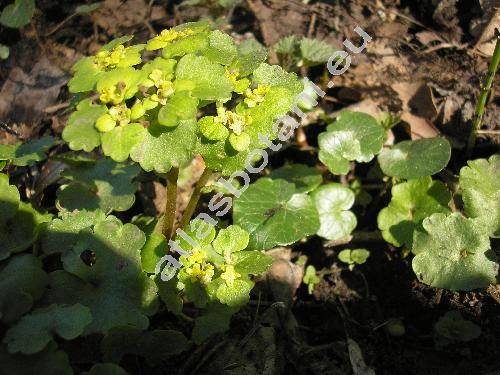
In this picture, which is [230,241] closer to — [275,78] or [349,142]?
[275,78]

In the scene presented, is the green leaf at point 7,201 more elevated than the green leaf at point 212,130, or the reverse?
the green leaf at point 212,130

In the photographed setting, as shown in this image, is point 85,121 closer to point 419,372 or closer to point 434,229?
point 434,229

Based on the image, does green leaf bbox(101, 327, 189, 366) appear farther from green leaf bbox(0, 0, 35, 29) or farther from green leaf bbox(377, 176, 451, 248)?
green leaf bbox(0, 0, 35, 29)

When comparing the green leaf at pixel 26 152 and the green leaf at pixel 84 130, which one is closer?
the green leaf at pixel 84 130

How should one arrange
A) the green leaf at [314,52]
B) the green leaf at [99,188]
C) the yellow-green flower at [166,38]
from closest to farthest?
the yellow-green flower at [166,38]
the green leaf at [99,188]
the green leaf at [314,52]

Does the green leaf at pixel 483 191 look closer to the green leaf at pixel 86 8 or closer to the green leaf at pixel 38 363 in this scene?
the green leaf at pixel 38 363

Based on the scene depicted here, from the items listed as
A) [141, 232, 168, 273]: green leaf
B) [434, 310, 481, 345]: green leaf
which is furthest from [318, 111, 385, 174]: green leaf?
[141, 232, 168, 273]: green leaf

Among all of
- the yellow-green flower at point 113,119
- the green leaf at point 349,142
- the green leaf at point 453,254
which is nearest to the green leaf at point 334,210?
the green leaf at point 349,142
